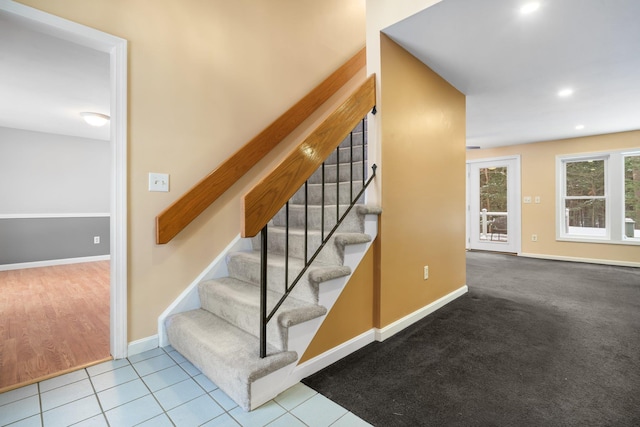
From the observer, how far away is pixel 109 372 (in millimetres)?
1749

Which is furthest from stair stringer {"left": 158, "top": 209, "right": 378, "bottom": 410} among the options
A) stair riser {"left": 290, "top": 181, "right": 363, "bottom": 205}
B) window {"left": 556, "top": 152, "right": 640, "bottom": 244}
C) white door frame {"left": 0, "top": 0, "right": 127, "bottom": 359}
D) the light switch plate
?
window {"left": 556, "top": 152, "right": 640, "bottom": 244}

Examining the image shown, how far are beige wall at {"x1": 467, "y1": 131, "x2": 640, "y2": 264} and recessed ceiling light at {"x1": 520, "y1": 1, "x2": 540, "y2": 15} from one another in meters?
4.85

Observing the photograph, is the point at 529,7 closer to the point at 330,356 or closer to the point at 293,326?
the point at 293,326

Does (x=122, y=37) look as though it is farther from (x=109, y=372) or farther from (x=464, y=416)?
(x=464, y=416)

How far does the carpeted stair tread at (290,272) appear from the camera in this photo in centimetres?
177

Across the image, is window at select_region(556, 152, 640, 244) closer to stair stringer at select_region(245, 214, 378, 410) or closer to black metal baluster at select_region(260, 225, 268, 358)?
stair stringer at select_region(245, 214, 378, 410)

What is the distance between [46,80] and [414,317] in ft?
14.8

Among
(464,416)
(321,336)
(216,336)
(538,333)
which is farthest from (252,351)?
(538,333)

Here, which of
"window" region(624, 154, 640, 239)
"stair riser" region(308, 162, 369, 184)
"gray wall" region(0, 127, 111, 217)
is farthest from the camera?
"window" region(624, 154, 640, 239)

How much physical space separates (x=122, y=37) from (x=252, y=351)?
81.9 inches

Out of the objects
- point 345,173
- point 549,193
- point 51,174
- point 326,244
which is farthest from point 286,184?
point 549,193

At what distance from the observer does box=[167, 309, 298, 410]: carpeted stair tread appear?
4.70ft

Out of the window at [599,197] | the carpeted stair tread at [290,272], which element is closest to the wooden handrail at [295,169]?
the carpeted stair tread at [290,272]

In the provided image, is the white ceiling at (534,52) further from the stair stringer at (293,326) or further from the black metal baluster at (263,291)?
the black metal baluster at (263,291)
